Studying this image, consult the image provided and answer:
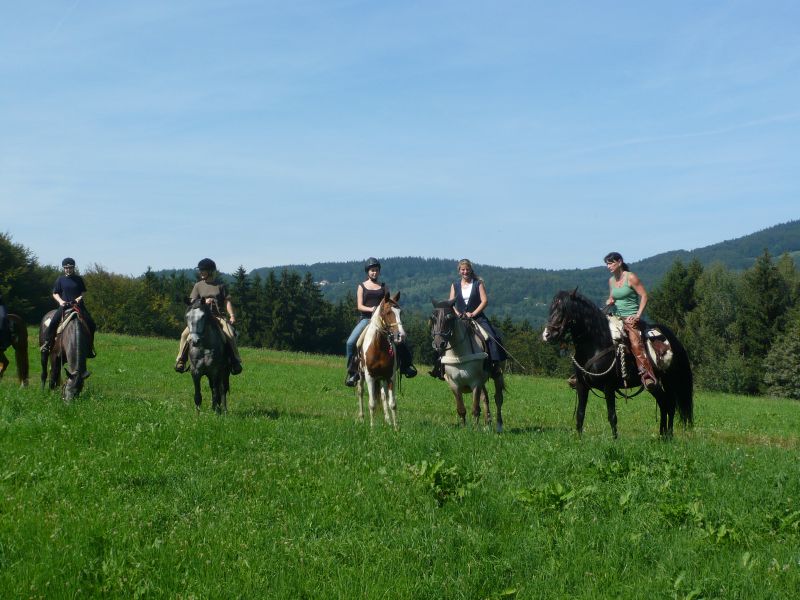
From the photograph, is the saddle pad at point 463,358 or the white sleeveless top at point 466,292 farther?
the white sleeveless top at point 466,292

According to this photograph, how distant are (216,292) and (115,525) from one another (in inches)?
365

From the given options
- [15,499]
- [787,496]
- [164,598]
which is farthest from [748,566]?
[15,499]

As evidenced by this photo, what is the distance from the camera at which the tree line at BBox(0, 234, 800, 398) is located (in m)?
74.4

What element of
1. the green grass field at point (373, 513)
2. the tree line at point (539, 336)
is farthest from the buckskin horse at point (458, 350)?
the tree line at point (539, 336)

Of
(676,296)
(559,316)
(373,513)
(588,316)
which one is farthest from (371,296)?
(676,296)

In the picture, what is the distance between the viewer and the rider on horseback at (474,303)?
613 inches

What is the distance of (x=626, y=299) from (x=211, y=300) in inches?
333

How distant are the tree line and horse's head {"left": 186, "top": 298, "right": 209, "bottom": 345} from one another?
37.3 metres

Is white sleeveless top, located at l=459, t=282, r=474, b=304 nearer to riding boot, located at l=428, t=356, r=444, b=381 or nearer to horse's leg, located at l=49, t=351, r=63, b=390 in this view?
riding boot, located at l=428, t=356, r=444, b=381

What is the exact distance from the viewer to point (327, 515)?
8.12 metres

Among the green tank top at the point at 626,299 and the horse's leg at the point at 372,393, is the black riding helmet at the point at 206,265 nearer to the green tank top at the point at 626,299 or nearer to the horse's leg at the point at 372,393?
the horse's leg at the point at 372,393

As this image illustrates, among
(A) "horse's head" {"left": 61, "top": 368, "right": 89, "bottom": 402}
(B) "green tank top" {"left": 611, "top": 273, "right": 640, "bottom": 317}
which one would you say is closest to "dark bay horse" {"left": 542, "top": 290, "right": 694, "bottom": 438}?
(B) "green tank top" {"left": 611, "top": 273, "right": 640, "bottom": 317}

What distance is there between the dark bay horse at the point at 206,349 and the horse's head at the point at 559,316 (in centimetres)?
694

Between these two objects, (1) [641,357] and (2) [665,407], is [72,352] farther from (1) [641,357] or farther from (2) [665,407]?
(2) [665,407]
